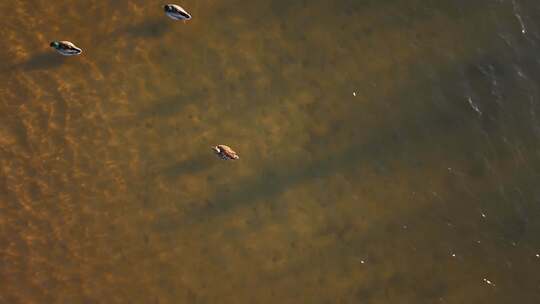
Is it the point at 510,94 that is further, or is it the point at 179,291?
the point at 510,94

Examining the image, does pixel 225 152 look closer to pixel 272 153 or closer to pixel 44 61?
pixel 272 153

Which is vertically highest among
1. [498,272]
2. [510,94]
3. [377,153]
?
[510,94]

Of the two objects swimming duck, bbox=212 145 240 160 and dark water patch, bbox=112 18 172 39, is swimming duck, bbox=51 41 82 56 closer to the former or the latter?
dark water patch, bbox=112 18 172 39

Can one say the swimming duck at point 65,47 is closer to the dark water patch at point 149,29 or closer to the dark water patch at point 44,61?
the dark water patch at point 44,61

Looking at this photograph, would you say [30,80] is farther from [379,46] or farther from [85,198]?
[379,46]

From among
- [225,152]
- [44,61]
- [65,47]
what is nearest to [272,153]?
[225,152]

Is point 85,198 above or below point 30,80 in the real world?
below

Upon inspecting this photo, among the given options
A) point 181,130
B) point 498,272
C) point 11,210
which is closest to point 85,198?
point 11,210
